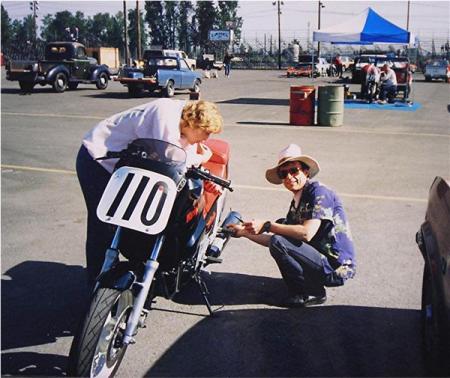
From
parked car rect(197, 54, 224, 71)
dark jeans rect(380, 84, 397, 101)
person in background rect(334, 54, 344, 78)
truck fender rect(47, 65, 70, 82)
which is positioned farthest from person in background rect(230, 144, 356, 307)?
parked car rect(197, 54, 224, 71)

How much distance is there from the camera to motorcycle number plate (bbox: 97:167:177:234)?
3.06 metres

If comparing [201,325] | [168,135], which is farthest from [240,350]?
[168,135]

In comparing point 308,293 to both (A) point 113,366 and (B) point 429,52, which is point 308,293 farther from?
(B) point 429,52

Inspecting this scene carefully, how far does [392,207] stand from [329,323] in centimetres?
318

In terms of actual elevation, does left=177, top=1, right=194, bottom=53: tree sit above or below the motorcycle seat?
above

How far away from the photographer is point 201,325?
3834mm

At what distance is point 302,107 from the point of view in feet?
45.4

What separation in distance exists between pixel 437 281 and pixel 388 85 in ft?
62.0

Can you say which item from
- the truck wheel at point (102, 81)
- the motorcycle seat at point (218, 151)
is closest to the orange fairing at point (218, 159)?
the motorcycle seat at point (218, 151)

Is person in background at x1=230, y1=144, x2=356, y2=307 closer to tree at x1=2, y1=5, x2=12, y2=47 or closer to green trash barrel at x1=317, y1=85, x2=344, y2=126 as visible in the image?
green trash barrel at x1=317, y1=85, x2=344, y2=126

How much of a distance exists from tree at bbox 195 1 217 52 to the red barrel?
211 ft

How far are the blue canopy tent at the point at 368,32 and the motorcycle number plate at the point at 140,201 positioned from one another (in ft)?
55.6

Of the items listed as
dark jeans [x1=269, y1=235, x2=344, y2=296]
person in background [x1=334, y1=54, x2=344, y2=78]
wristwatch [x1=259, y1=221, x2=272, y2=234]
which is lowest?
dark jeans [x1=269, y1=235, x2=344, y2=296]

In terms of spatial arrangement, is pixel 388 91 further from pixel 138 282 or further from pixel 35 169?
pixel 138 282
